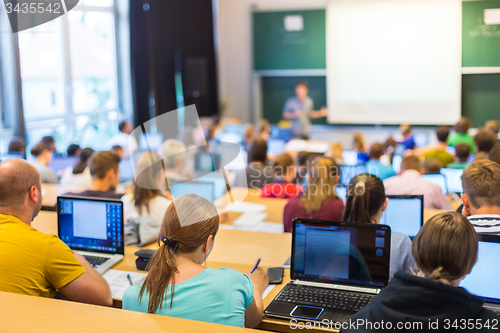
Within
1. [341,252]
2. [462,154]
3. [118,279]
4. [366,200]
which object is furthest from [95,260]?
[462,154]

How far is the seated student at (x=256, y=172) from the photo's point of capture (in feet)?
15.5

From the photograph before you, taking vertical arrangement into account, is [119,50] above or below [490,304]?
above

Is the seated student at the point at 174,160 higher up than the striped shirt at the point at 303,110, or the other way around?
the striped shirt at the point at 303,110

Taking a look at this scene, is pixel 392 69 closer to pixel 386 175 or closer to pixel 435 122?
pixel 435 122

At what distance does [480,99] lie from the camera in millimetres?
8328

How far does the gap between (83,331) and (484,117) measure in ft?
27.2

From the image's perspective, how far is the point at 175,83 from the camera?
950 centimetres

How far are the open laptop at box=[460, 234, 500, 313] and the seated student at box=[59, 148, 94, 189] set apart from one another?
3.63 m

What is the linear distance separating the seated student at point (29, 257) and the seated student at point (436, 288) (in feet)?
3.67

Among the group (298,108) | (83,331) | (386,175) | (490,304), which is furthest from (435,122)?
(83,331)

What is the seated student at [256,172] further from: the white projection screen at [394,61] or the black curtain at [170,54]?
the white projection screen at [394,61]

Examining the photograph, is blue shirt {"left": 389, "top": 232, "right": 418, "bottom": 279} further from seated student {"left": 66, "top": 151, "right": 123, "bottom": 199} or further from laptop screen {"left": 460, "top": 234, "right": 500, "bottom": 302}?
seated student {"left": 66, "top": 151, "right": 123, "bottom": 199}

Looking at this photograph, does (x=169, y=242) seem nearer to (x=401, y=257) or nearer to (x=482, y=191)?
(x=401, y=257)

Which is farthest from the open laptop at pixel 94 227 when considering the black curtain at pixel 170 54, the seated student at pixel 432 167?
the black curtain at pixel 170 54
